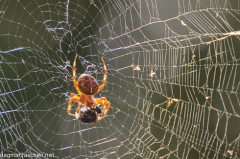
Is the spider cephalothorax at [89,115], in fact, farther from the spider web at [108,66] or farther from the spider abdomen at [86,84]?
the spider web at [108,66]

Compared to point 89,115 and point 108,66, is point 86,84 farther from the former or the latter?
point 108,66

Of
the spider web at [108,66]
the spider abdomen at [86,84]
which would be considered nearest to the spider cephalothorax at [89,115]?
the spider abdomen at [86,84]

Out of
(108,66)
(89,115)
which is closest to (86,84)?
(89,115)

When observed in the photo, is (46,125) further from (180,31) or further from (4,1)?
(180,31)

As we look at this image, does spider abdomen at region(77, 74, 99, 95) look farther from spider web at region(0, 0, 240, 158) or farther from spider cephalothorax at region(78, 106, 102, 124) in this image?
spider web at region(0, 0, 240, 158)

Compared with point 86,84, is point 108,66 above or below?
above

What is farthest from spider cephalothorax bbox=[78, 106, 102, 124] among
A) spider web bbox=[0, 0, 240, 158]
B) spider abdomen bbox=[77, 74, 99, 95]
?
spider web bbox=[0, 0, 240, 158]

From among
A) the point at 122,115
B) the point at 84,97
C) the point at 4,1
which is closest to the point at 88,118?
the point at 84,97

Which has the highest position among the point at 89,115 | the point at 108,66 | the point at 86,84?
the point at 108,66

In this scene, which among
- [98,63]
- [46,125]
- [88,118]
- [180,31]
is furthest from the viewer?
[46,125]
